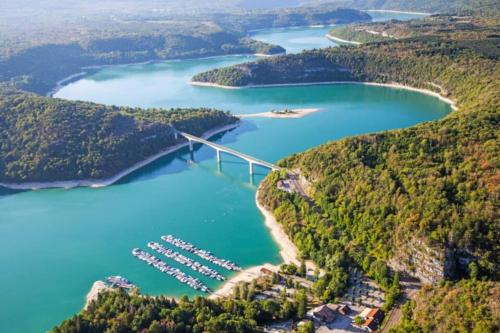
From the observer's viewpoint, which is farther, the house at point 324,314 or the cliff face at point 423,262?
the cliff face at point 423,262

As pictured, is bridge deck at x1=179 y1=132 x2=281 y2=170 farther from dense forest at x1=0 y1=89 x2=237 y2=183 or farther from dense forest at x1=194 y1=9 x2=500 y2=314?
dense forest at x1=0 y1=89 x2=237 y2=183

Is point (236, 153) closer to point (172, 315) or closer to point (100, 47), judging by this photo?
point (172, 315)

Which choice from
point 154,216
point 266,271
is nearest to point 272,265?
point 266,271

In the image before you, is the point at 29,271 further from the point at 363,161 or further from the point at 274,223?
the point at 363,161

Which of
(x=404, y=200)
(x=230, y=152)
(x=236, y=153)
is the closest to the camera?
(x=404, y=200)

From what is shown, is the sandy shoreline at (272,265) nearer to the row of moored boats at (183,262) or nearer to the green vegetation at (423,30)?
the row of moored boats at (183,262)

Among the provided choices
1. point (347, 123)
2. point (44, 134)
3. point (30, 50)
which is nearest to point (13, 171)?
point (44, 134)

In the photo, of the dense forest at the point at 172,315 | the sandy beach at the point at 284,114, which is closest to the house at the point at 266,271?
the dense forest at the point at 172,315
